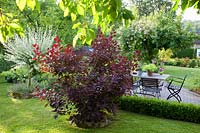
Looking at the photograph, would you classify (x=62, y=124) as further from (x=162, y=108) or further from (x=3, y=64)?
(x=3, y=64)

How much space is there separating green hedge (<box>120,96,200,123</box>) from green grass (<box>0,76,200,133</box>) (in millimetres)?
203

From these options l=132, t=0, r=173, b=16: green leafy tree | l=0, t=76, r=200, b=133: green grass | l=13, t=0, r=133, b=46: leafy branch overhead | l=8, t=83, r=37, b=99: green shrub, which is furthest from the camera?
l=132, t=0, r=173, b=16: green leafy tree

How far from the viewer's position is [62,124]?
5.86m

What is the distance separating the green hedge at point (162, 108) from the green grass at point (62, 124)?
0.20 m

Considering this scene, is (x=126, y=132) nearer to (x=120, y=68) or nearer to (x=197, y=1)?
(x=120, y=68)

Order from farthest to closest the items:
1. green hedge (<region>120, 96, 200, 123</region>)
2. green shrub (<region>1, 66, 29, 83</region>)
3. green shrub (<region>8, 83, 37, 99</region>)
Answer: green shrub (<region>1, 66, 29, 83</region>)
green shrub (<region>8, 83, 37, 99</region>)
green hedge (<region>120, 96, 200, 123</region>)

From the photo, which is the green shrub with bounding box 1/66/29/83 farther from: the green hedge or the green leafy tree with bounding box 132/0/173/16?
the green leafy tree with bounding box 132/0/173/16

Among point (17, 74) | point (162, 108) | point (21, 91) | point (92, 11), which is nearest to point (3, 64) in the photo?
point (17, 74)

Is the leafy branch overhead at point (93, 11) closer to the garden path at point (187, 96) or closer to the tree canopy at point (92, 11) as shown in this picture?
the tree canopy at point (92, 11)

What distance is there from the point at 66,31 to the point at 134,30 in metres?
4.59

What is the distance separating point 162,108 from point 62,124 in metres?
2.60

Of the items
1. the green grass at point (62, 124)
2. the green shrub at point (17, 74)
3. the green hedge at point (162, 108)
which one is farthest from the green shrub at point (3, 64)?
the green hedge at point (162, 108)

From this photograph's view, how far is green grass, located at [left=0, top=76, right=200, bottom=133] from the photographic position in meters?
5.57

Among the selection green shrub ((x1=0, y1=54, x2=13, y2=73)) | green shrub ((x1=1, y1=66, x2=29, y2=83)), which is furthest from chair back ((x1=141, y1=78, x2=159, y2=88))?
green shrub ((x1=0, y1=54, x2=13, y2=73))
